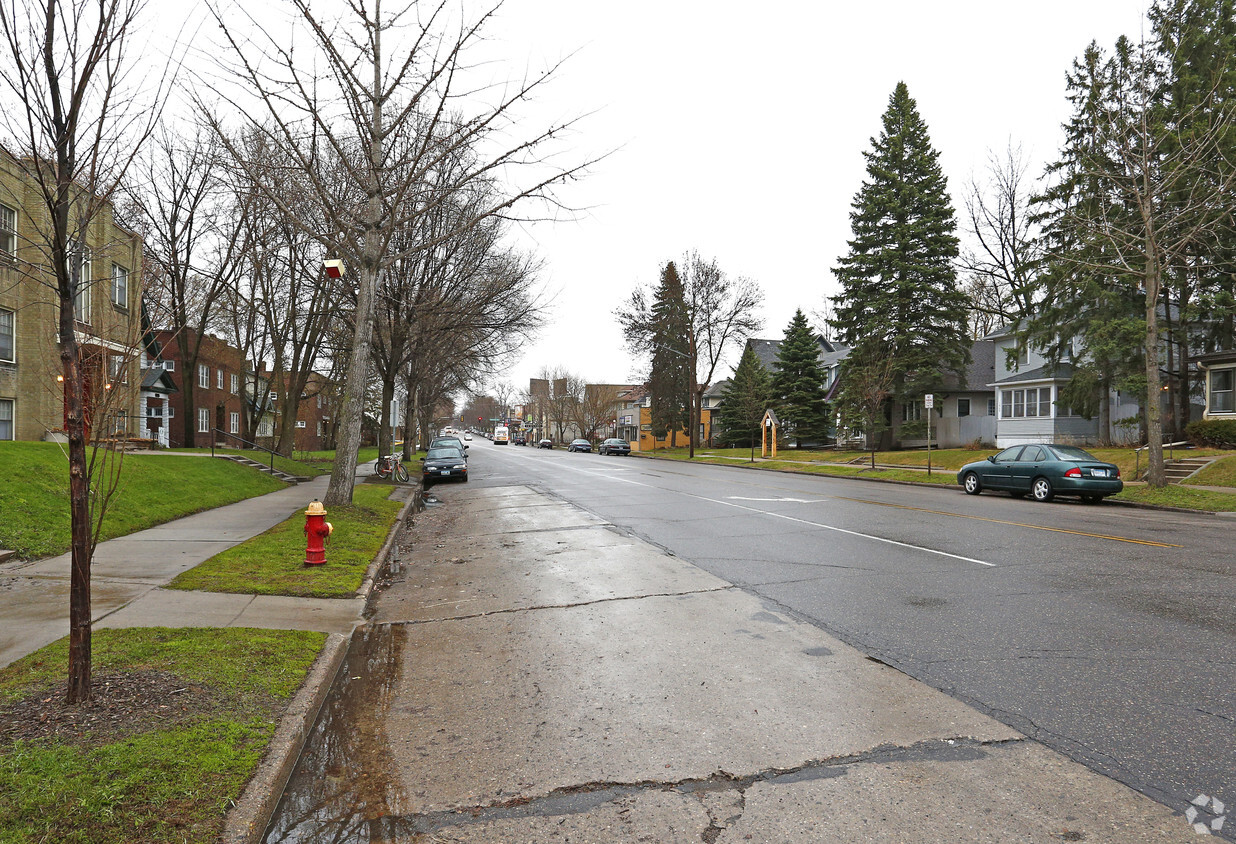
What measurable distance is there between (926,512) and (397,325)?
15.2 m

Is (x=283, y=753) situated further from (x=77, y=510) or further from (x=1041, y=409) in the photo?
(x=1041, y=409)

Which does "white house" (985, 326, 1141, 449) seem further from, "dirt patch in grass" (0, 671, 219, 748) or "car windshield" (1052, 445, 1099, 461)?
"dirt patch in grass" (0, 671, 219, 748)

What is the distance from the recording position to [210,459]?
77.0 feet

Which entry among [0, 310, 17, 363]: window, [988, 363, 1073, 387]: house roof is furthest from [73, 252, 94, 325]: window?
[988, 363, 1073, 387]: house roof

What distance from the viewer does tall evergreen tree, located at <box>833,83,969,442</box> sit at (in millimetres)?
36812

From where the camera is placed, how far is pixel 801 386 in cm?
5128

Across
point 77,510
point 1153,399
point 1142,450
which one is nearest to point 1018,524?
point 1153,399

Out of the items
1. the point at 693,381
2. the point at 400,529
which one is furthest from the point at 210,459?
the point at 693,381

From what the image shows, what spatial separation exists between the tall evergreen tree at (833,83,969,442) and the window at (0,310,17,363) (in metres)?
34.6

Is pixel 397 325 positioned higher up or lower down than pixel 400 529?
higher up

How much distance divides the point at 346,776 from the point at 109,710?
1.55 meters

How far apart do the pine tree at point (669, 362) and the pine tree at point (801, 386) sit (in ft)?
38.0

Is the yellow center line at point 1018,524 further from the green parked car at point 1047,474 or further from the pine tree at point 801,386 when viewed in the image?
the pine tree at point 801,386

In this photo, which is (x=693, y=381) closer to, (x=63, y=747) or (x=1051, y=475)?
(x=1051, y=475)
